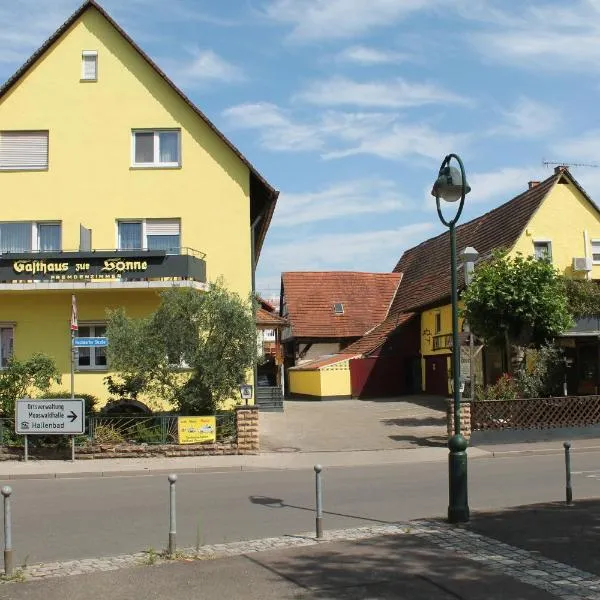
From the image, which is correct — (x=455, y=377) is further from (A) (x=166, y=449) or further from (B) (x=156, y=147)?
(B) (x=156, y=147)

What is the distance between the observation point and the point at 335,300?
132 ft

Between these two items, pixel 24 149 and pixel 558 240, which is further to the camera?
pixel 558 240

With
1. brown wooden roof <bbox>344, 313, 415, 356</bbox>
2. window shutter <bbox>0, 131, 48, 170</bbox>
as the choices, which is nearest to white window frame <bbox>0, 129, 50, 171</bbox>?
window shutter <bbox>0, 131, 48, 170</bbox>

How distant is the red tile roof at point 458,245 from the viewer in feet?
90.8

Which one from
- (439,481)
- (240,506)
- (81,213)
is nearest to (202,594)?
(240,506)

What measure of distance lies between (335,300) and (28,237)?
20.0 metres

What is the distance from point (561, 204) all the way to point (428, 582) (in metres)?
23.7

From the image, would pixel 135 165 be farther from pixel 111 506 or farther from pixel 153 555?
pixel 153 555

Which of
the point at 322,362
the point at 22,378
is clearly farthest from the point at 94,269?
the point at 322,362

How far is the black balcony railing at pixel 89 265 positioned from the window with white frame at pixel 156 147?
3.63 metres

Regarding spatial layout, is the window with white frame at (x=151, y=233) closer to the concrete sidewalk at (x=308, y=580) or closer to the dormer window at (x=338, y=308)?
the concrete sidewalk at (x=308, y=580)

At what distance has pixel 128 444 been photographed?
17.4m

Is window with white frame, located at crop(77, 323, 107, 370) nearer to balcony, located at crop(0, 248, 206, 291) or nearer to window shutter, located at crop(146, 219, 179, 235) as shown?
balcony, located at crop(0, 248, 206, 291)

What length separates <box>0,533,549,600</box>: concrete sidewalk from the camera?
6035mm
